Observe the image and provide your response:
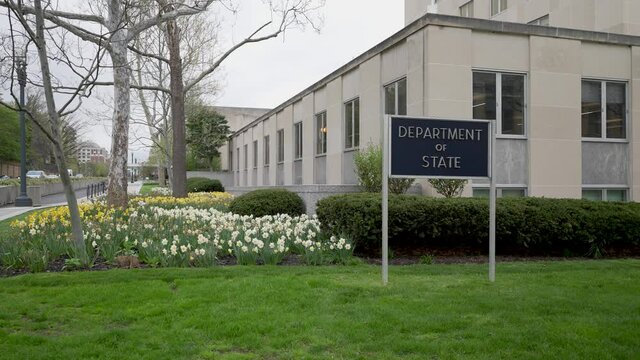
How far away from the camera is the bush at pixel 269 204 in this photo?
1390 centimetres

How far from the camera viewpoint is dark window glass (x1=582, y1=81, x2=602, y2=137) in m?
14.4

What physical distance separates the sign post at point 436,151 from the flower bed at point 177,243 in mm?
1832

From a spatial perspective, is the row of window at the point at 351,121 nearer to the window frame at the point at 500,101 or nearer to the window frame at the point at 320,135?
the window frame at the point at 320,135

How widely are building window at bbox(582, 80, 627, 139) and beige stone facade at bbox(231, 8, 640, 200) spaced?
0.10 ft

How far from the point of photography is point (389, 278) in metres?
7.16

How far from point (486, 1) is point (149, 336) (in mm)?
27574

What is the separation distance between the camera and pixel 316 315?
5.30m

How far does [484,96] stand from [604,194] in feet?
14.7

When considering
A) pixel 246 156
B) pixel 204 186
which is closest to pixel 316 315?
pixel 204 186

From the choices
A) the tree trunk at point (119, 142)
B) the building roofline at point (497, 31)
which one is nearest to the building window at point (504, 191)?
the building roofline at point (497, 31)

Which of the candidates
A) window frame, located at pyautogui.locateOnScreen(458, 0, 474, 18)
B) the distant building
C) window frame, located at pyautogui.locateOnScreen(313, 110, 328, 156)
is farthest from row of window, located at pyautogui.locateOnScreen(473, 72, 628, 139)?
the distant building

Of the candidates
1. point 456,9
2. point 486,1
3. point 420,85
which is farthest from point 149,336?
point 456,9

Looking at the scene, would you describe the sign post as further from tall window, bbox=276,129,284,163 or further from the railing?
the railing

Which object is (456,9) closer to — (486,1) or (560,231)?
(486,1)
